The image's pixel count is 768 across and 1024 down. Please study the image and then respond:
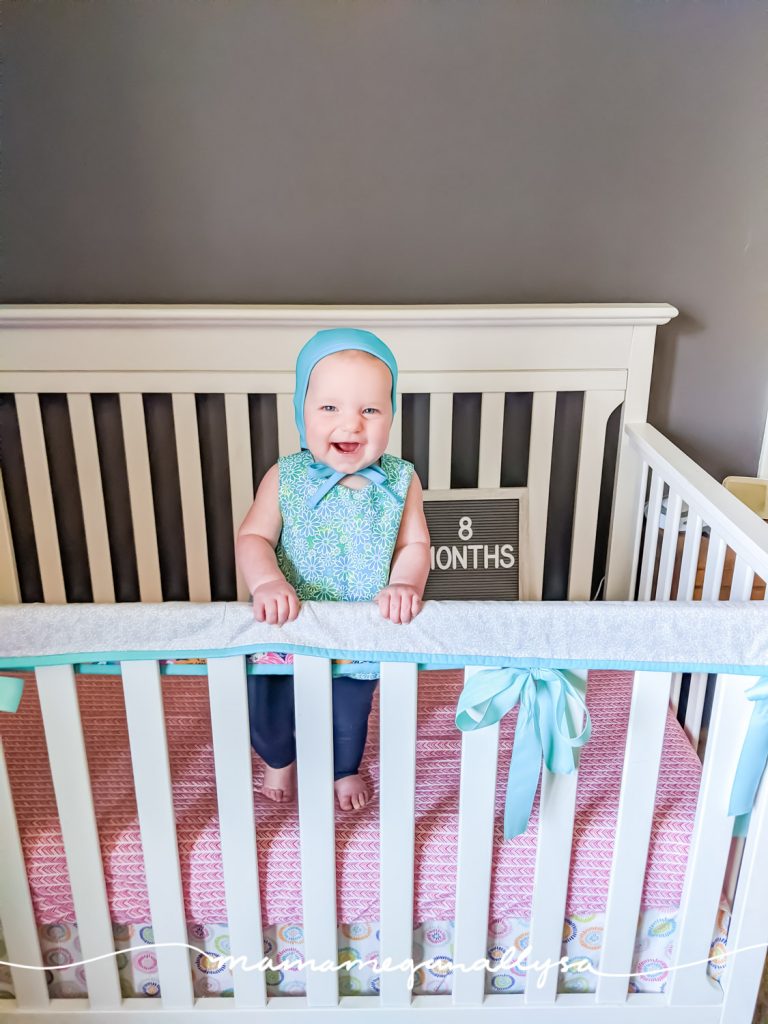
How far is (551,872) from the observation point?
0.91 meters

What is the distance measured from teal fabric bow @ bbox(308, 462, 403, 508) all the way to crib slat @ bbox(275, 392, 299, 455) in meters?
0.45

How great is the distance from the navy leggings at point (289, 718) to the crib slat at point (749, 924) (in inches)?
17.5

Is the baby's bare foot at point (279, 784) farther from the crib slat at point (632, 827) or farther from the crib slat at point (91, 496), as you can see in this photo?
the crib slat at point (91, 496)

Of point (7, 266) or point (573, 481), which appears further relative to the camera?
point (573, 481)

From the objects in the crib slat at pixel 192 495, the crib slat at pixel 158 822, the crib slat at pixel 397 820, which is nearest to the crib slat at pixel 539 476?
the crib slat at pixel 192 495

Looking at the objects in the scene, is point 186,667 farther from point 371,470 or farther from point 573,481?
point 573,481

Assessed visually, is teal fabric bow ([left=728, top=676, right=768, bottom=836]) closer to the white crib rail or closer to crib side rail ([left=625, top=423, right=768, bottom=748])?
the white crib rail

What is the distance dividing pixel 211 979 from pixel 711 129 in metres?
1.49

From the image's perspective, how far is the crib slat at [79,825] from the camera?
82 centimetres

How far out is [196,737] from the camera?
1119 mm

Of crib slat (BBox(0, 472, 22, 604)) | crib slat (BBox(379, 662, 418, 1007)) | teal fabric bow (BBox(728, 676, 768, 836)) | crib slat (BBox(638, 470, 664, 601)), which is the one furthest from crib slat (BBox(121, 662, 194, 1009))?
crib slat (BBox(638, 470, 664, 601))

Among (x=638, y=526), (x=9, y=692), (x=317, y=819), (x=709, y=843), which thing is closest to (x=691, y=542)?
(x=638, y=526)

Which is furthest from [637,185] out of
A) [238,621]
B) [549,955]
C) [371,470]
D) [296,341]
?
[549,955]

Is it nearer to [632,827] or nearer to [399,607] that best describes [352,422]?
[399,607]
